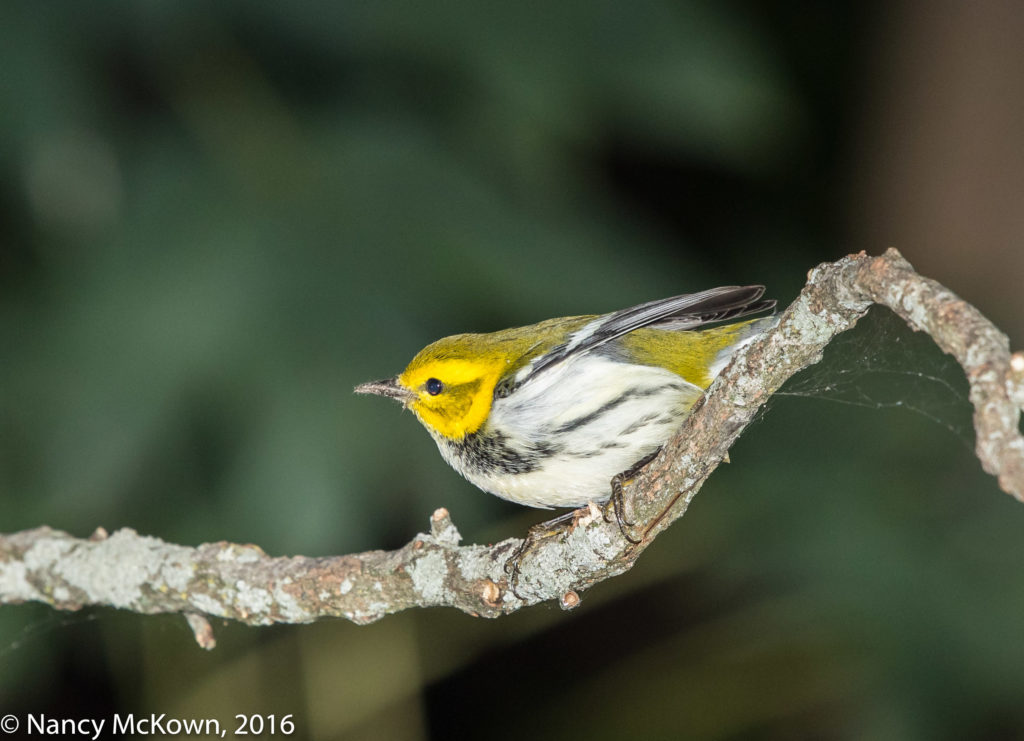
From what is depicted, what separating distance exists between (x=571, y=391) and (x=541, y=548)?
18.3 inches

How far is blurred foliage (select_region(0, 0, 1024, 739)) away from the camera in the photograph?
346cm

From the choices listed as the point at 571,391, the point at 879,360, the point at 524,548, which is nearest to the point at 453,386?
the point at 571,391

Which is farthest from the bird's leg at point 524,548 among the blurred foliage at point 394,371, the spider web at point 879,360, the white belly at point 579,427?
the blurred foliage at point 394,371

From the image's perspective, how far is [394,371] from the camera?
3270 millimetres

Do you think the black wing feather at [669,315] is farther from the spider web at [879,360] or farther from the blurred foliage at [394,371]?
the blurred foliage at [394,371]

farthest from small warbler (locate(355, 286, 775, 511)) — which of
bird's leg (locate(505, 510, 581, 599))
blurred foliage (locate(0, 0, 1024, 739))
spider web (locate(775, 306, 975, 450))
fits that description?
blurred foliage (locate(0, 0, 1024, 739))

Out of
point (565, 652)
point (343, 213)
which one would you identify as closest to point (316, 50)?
point (343, 213)

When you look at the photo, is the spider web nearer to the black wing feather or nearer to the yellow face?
the black wing feather

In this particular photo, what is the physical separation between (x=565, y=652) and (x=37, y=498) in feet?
7.79

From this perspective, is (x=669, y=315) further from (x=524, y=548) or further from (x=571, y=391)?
(x=524, y=548)

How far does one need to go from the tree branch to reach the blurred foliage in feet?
1.53

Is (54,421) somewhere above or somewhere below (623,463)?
above

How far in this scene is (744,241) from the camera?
4.79 metres

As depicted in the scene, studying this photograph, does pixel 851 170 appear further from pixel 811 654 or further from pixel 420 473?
pixel 420 473
